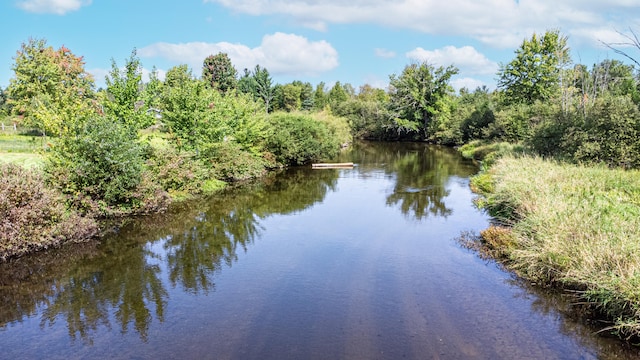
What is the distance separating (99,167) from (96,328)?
916 cm

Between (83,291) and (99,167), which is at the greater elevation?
(99,167)

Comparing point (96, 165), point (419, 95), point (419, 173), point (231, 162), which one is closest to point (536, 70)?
point (419, 95)

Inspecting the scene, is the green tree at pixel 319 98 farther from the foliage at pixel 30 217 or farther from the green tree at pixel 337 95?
the foliage at pixel 30 217

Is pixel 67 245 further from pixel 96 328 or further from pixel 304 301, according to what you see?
pixel 304 301

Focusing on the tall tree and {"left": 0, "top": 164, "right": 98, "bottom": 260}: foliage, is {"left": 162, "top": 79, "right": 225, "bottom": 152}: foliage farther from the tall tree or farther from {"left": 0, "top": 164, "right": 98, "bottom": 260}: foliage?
the tall tree

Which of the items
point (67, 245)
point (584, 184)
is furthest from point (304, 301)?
point (584, 184)

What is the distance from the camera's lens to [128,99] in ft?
68.6

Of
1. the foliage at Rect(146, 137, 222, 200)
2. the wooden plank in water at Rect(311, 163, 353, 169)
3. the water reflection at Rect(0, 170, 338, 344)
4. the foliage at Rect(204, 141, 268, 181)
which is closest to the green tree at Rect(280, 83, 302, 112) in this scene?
the wooden plank in water at Rect(311, 163, 353, 169)

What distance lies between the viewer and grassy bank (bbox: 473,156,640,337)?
364 inches

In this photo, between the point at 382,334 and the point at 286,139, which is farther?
the point at 286,139

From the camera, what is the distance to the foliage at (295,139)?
3512 cm

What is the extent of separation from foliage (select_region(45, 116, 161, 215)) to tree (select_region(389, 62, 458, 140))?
49.5m

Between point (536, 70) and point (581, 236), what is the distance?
150ft

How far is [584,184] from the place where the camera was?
17.1m
